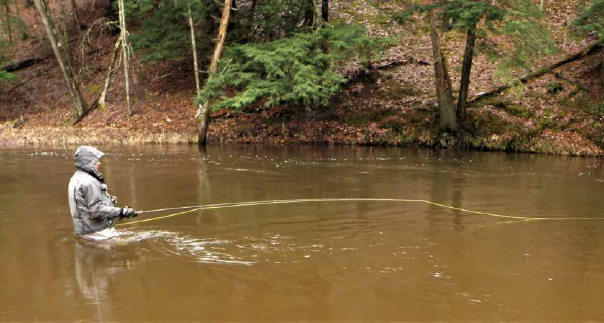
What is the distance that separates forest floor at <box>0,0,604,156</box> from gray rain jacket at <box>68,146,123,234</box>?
1299 cm

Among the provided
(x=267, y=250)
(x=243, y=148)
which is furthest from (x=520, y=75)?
(x=267, y=250)

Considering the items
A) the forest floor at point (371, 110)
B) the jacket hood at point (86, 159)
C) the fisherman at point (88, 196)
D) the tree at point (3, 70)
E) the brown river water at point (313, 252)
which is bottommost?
the brown river water at point (313, 252)

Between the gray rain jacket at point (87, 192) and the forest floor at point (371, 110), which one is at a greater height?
the forest floor at point (371, 110)

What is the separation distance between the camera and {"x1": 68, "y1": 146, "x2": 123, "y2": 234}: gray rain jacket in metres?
6.61

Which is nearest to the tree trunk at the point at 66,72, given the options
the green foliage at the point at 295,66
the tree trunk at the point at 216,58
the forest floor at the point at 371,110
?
the forest floor at the point at 371,110

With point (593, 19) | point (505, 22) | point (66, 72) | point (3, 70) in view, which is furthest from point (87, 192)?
point (3, 70)

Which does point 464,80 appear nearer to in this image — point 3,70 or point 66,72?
point 66,72

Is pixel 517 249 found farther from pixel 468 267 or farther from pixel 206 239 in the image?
pixel 206 239

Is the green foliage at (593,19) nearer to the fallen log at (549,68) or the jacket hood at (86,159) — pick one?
the fallen log at (549,68)

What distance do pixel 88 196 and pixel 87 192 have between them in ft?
0.21

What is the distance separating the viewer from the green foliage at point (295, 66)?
18.4 meters

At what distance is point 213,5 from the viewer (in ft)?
78.4

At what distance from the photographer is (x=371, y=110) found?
70.5 feet

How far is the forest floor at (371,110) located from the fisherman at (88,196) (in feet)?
42.6
